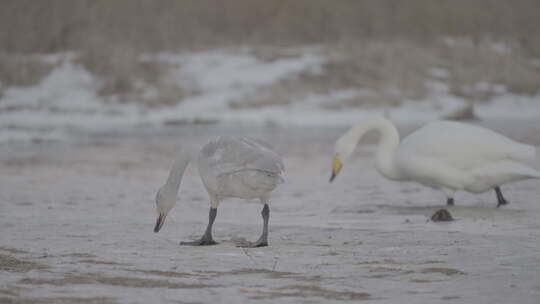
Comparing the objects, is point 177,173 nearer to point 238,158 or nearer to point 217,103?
point 238,158

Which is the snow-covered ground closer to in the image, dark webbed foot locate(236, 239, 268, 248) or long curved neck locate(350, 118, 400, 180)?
long curved neck locate(350, 118, 400, 180)

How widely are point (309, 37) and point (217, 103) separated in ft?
50.7

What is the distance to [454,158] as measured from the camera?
32.8ft

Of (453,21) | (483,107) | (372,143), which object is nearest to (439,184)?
(372,143)

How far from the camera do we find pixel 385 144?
10.9 metres

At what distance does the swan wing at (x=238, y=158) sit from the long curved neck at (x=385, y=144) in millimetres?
3095

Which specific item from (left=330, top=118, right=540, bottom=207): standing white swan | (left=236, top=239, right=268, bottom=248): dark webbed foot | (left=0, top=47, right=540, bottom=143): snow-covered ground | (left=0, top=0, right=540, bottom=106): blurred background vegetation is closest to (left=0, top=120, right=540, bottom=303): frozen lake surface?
(left=236, top=239, right=268, bottom=248): dark webbed foot

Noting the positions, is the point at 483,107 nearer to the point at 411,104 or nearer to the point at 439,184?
the point at 411,104

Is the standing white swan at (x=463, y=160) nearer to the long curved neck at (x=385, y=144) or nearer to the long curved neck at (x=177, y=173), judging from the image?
the long curved neck at (x=385, y=144)

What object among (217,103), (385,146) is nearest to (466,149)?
(385,146)

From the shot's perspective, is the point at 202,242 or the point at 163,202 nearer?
the point at 202,242

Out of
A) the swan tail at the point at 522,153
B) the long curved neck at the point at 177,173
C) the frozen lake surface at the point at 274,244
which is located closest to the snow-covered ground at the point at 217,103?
the frozen lake surface at the point at 274,244

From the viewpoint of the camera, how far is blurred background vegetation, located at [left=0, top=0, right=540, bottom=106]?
35.0 metres

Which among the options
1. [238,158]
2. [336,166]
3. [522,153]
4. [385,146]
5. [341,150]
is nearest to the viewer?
[238,158]
